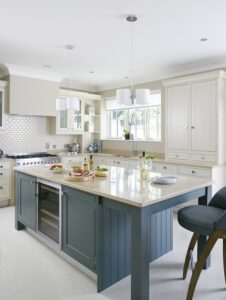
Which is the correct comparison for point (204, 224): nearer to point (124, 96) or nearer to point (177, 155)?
point (124, 96)

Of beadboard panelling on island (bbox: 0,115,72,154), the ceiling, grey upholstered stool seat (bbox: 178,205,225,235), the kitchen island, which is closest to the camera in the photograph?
the kitchen island

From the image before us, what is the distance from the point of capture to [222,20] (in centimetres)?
288

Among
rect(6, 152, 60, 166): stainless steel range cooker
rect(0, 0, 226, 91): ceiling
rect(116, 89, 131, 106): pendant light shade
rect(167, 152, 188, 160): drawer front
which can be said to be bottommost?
rect(6, 152, 60, 166): stainless steel range cooker

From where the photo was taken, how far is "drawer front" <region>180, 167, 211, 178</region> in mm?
4123

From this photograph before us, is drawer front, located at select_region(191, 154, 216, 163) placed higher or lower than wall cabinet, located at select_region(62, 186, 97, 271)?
A: higher

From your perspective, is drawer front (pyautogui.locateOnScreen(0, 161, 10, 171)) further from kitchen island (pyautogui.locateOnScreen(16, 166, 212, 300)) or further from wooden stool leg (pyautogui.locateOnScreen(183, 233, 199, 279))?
wooden stool leg (pyautogui.locateOnScreen(183, 233, 199, 279))

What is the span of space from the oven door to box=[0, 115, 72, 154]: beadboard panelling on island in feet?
8.13

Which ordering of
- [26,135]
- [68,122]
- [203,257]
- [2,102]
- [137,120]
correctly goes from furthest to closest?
[137,120]
[68,122]
[26,135]
[2,102]
[203,257]

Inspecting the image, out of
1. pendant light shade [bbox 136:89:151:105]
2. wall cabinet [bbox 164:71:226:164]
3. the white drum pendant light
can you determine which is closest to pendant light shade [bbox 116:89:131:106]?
the white drum pendant light

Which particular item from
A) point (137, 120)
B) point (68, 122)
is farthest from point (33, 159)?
point (137, 120)

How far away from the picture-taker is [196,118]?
4391mm

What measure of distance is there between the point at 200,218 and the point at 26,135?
434 centimetres

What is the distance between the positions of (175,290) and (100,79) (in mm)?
4706

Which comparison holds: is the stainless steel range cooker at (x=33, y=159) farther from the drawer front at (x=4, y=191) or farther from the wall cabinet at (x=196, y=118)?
the wall cabinet at (x=196, y=118)
